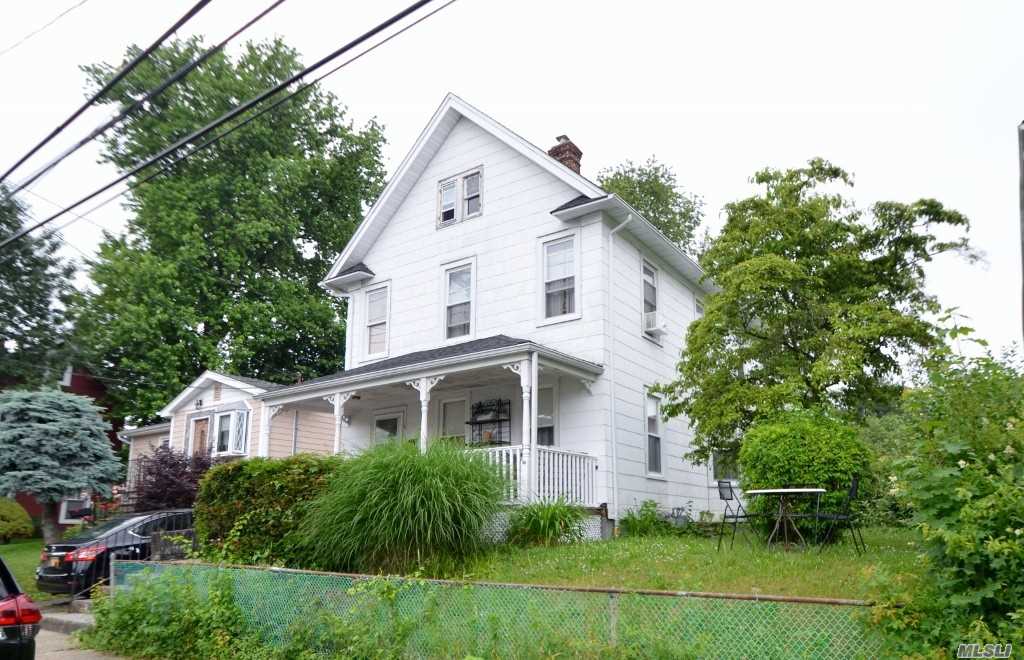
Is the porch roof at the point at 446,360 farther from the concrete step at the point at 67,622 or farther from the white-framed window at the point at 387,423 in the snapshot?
the concrete step at the point at 67,622

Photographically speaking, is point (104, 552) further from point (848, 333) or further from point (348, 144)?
point (348, 144)

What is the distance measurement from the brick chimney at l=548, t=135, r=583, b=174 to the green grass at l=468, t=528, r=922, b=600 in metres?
9.02

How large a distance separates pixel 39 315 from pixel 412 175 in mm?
13120

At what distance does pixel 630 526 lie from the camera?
14695mm

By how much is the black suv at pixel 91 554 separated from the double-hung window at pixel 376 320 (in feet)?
21.5

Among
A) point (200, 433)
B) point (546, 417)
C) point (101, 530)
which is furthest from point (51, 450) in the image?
point (546, 417)

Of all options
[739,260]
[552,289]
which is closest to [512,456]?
[552,289]

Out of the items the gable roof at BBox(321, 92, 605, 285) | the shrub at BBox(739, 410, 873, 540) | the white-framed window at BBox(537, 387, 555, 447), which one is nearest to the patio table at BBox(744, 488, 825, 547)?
the shrub at BBox(739, 410, 873, 540)

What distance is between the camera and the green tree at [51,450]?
1761cm

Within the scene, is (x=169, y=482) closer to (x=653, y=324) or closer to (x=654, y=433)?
(x=654, y=433)

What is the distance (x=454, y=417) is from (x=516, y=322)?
256 cm

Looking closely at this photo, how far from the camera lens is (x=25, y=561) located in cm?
1739

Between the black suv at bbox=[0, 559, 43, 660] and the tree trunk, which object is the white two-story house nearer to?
the tree trunk

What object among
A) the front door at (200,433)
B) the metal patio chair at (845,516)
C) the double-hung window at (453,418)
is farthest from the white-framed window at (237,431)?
the metal patio chair at (845,516)
